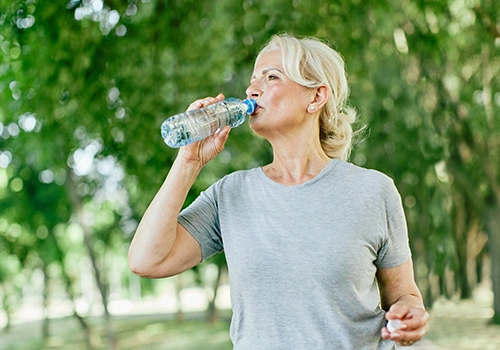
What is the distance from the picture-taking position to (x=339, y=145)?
2.63 m

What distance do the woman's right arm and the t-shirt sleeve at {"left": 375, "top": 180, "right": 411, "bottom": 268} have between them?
0.61 meters

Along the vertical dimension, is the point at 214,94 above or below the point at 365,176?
above

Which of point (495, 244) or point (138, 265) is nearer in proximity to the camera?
point (138, 265)

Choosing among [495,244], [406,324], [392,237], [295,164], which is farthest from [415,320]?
[495,244]

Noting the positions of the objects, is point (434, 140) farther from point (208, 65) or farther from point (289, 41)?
point (289, 41)

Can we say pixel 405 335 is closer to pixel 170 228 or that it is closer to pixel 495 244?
pixel 170 228

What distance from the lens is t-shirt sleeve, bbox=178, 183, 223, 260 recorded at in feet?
7.82

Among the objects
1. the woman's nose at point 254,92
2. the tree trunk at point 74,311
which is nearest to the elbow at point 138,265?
the woman's nose at point 254,92

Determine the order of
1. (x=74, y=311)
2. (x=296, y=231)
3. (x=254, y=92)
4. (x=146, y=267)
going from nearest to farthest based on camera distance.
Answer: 1. (x=296, y=231)
2. (x=146, y=267)
3. (x=254, y=92)
4. (x=74, y=311)

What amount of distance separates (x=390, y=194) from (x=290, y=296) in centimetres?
47

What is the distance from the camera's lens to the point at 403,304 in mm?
2104

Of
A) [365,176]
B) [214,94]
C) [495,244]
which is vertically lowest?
[495,244]

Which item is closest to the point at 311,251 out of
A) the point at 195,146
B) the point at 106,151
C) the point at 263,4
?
the point at 195,146

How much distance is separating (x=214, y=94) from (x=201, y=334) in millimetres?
15035
